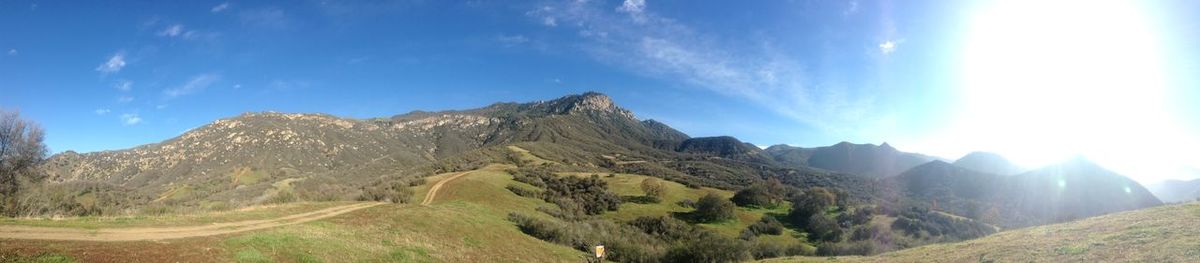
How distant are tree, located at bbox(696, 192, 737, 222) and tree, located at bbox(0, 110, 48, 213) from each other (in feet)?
220

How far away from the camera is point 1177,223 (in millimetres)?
18062

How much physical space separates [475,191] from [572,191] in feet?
82.0

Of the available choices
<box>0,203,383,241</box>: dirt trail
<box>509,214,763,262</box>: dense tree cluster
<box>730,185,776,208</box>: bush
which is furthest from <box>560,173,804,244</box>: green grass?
<box>0,203,383,241</box>: dirt trail

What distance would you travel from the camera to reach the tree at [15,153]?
32.7 metres

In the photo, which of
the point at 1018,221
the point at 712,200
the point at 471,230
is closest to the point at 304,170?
the point at 712,200

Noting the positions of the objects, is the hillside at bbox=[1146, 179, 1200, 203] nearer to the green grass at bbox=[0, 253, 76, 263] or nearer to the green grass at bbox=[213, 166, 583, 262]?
the green grass at bbox=[213, 166, 583, 262]

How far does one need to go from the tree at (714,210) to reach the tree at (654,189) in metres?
11.4

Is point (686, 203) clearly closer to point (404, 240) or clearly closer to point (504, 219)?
point (504, 219)

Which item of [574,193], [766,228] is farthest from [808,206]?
[574,193]

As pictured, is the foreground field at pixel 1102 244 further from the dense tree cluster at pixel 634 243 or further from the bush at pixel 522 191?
the bush at pixel 522 191

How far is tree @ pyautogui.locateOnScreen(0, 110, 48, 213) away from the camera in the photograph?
32719 mm

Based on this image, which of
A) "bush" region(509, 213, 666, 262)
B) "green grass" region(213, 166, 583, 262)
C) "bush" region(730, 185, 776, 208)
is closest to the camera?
"green grass" region(213, 166, 583, 262)

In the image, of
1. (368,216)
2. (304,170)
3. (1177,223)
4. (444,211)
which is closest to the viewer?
(1177,223)

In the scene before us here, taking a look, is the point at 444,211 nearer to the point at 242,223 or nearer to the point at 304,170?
the point at 242,223
